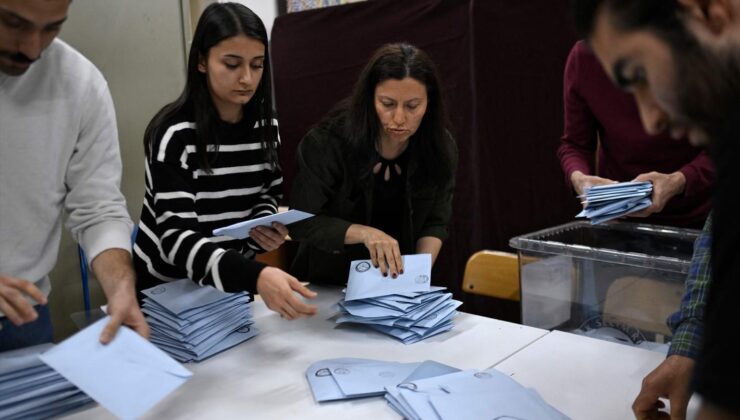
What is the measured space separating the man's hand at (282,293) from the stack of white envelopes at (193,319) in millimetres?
168

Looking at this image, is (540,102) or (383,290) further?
(540,102)

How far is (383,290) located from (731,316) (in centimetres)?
103

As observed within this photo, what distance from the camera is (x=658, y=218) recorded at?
1.83 m

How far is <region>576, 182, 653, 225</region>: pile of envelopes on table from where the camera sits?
1415 millimetres

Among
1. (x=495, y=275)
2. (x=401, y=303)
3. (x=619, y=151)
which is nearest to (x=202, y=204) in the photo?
(x=401, y=303)

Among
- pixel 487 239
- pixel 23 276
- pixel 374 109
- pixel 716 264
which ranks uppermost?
pixel 374 109

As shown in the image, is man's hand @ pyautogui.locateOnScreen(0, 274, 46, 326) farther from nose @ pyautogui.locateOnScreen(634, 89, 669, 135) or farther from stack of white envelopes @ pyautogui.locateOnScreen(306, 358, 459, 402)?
nose @ pyautogui.locateOnScreen(634, 89, 669, 135)

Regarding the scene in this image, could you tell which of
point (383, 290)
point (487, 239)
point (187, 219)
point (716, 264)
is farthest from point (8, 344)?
point (487, 239)

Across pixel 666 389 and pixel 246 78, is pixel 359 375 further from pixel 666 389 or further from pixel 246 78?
pixel 246 78

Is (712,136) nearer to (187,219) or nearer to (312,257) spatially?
(187,219)

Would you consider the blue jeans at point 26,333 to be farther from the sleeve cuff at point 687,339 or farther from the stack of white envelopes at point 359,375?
the sleeve cuff at point 687,339

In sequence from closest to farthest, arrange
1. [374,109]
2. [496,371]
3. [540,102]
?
1. [496,371]
2. [374,109]
3. [540,102]

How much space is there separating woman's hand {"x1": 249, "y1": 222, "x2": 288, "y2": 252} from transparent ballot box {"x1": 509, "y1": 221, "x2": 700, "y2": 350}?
673 millimetres

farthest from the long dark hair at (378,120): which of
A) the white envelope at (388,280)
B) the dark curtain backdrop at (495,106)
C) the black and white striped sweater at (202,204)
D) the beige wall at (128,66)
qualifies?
the beige wall at (128,66)
